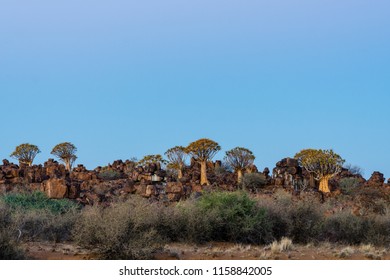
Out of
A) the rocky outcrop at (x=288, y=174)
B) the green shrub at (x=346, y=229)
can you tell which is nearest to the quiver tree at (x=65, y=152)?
the rocky outcrop at (x=288, y=174)

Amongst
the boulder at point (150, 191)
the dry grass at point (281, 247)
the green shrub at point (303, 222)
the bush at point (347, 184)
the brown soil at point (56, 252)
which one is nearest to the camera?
the brown soil at point (56, 252)

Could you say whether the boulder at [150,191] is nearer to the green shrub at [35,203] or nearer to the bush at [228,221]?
the green shrub at [35,203]

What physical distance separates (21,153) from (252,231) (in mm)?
54235

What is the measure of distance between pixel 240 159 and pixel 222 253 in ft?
133

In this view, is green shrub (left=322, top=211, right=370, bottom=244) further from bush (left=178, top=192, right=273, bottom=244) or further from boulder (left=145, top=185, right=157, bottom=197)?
boulder (left=145, top=185, right=157, bottom=197)

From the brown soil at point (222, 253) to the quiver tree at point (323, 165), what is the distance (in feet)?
104

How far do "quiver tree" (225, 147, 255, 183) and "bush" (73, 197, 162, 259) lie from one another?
39840 mm

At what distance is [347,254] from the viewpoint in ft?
53.3

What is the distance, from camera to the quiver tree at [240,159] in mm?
55500

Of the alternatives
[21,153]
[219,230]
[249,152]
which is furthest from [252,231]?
[21,153]

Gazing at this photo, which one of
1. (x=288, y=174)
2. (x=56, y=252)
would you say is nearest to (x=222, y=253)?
(x=56, y=252)

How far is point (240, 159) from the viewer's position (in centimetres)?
5612

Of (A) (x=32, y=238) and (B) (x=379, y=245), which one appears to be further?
(B) (x=379, y=245)
